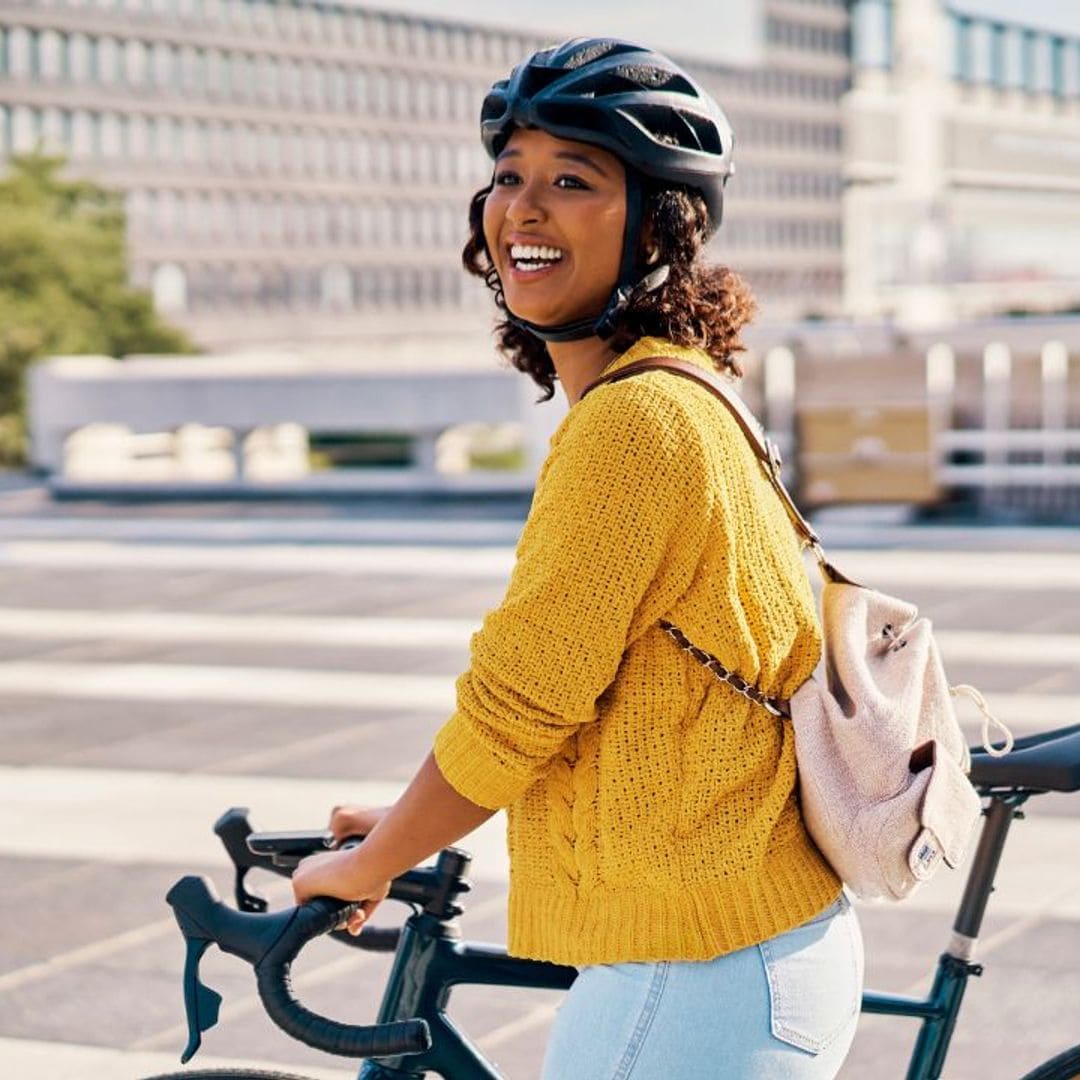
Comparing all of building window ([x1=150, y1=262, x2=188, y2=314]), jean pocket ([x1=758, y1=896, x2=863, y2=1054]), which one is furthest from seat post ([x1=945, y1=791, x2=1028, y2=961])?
building window ([x1=150, y1=262, x2=188, y2=314])

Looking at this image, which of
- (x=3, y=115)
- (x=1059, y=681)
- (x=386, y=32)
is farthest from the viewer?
(x=386, y=32)

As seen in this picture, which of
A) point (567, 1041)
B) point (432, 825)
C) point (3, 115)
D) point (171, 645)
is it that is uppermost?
point (3, 115)

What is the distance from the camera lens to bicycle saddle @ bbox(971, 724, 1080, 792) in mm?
2174

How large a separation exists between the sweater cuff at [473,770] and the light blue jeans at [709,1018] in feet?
0.59

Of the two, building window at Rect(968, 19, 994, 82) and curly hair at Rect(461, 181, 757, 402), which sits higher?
building window at Rect(968, 19, 994, 82)

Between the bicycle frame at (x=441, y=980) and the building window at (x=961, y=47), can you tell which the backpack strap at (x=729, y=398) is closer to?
the bicycle frame at (x=441, y=980)

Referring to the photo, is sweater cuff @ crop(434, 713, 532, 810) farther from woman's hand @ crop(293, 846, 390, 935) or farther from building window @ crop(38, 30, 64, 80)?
building window @ crop(38, 30, 64, 80)

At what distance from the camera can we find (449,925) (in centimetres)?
211

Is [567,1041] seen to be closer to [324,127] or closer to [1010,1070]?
[1010,1070]

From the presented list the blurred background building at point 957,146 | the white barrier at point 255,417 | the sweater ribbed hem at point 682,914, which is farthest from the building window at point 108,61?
the sweater ribbed hem at point 682,914

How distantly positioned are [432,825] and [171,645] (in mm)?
8149

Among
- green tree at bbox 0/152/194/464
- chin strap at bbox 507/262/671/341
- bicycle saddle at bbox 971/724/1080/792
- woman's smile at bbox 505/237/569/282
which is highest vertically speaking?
green tree at bbox 0/152/194/464

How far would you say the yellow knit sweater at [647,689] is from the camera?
188 cm

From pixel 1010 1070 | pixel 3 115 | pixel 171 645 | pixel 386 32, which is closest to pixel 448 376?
pixel 171 645
